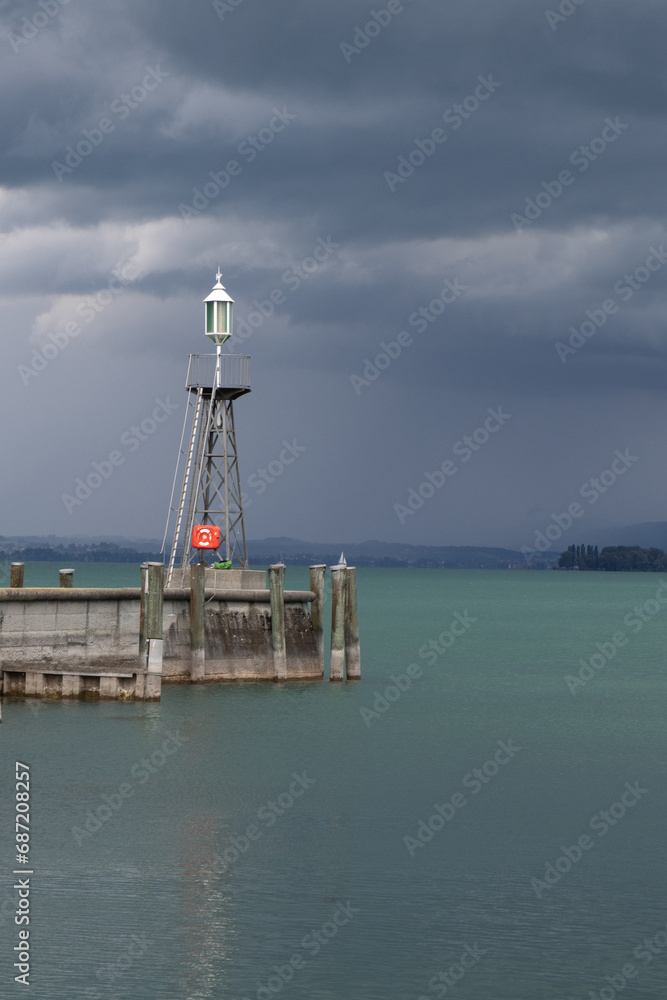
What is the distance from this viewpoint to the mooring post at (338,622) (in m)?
36.8

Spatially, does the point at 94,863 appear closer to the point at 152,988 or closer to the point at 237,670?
the point at 152,988

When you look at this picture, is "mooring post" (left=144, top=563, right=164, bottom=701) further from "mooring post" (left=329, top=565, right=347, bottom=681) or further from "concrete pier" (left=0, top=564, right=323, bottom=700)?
"mooring post" (left=329, top=565, right=347, bottom=681)

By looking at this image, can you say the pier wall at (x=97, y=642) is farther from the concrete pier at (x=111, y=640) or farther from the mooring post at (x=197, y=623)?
the mooring post at (x=197, y=623)

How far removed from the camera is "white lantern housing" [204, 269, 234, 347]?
135 feet

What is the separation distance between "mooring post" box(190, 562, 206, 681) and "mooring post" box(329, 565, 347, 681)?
Result: 3.90 meters

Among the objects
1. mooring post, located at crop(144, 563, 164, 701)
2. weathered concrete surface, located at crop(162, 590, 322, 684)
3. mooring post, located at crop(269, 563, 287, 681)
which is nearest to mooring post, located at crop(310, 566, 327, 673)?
weathered concrete surface, located at crop(162, 590, 322, 684)

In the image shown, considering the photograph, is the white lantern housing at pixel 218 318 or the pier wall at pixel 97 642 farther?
the white lantern housing at pixel 218 318

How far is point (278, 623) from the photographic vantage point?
119 ft

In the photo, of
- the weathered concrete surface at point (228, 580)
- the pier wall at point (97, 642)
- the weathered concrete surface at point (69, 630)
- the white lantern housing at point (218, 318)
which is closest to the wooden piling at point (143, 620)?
the pier wall at point (97, 642)

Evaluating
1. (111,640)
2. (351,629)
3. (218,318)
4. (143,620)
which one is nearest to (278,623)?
(351,629)

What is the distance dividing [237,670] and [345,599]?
3.99 m

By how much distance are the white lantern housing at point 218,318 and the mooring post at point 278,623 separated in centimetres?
906

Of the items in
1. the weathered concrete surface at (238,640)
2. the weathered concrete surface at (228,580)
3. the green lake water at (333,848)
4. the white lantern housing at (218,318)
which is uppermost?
the white lantern housing at (218,318)

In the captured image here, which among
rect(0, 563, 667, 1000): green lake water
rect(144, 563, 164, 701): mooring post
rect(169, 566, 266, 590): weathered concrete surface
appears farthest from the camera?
rect(169, 566, 266, 590): weathered concrete surface
